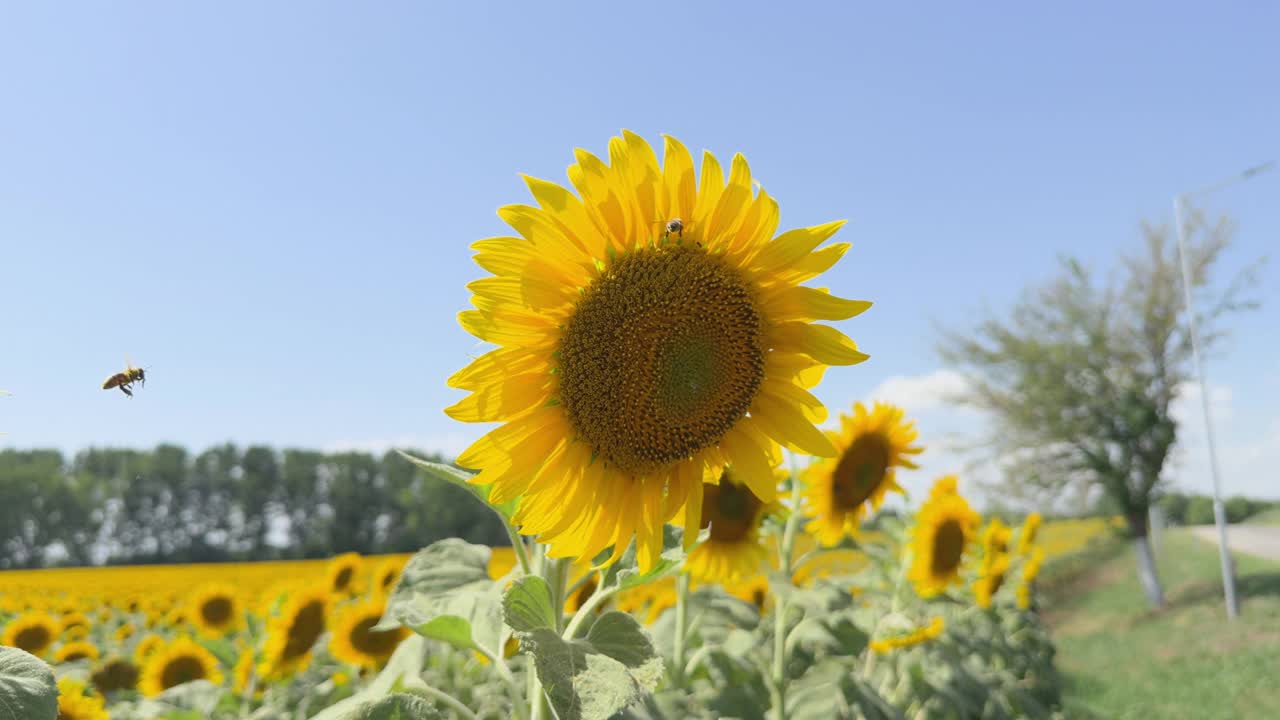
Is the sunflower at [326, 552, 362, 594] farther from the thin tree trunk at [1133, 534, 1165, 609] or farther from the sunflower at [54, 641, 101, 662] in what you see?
the thin tree trunk at [1133, 534, 1165, 609]

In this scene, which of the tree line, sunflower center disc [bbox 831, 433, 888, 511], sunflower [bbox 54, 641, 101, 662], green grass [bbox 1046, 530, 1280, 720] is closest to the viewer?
sunflower center disc [bbox 831, 433, 888, 511]

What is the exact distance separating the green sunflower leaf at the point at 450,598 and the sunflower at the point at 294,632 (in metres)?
Answer: 3.07

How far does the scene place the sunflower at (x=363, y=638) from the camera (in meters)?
4.11

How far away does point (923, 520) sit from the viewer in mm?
4441

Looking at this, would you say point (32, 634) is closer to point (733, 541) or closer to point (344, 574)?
point (344, 574)

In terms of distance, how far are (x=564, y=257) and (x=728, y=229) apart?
0.27 meters

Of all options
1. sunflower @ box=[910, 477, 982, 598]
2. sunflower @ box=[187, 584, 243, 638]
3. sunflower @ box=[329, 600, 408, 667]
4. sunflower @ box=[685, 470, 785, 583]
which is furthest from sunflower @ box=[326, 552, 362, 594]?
sunflower @ box=[910, 477, 982, 598]

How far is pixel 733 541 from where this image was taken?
3094 millimetres

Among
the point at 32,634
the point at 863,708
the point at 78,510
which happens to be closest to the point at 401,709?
the point at 863,708

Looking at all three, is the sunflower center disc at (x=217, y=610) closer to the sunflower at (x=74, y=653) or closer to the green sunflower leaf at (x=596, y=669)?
the sunflower at (x=74, y=653)

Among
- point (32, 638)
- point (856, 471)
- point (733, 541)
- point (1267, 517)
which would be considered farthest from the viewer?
point (1267, 517)

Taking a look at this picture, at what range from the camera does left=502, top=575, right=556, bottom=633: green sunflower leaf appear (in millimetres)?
1293

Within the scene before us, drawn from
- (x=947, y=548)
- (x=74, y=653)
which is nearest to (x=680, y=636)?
(x=947, y=548)

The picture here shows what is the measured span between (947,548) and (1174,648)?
11979 millimetres
